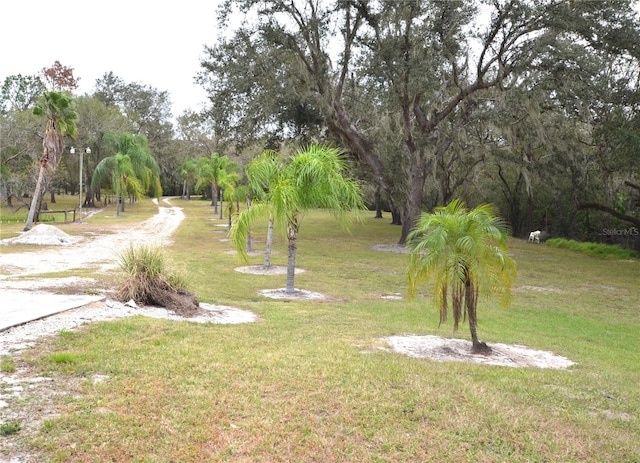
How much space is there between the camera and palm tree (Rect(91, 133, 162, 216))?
37.9 metres

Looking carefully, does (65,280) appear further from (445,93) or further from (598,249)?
(598,249)

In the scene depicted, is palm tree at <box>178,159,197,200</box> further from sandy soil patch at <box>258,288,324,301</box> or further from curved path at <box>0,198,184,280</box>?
sandy soil patch at <box>258,288,324,301</box>

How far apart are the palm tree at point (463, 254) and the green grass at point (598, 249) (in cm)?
2023

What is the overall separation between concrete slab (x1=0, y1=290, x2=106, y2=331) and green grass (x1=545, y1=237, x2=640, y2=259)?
23168 millimetres

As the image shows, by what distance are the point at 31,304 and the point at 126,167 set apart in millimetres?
32797

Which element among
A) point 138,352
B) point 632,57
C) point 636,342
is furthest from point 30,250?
point 632,57

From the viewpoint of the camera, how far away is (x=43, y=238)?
1888 centimetres

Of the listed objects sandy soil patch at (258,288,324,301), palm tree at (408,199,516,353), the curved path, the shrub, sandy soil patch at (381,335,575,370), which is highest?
palm tree at (408,199,516,353)

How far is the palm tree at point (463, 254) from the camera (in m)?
6.71

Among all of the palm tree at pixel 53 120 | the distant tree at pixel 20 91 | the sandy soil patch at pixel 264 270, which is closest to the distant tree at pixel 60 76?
the distant tree at pixel 20 91

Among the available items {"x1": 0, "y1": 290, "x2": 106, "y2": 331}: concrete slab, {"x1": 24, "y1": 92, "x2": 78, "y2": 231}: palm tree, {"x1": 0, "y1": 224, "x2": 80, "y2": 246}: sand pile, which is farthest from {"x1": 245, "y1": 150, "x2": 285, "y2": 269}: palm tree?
{"x1": 24, "y1": 92, "x2": 78, "y2": 231}: palm tree

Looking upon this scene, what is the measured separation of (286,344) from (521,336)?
455cm

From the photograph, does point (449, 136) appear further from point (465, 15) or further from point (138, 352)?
point (138, 352)

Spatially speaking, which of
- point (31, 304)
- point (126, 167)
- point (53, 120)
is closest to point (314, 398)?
point (31, 304)
